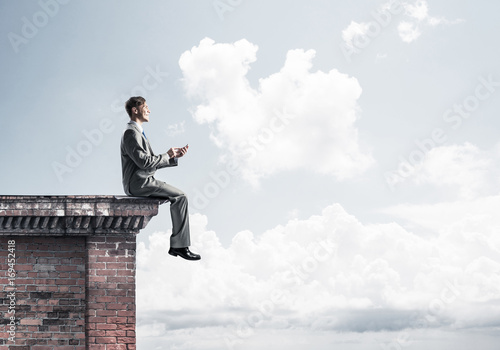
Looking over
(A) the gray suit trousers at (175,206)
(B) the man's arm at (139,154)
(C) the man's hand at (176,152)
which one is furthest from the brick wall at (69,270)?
(C) the man's hand at (176,152)

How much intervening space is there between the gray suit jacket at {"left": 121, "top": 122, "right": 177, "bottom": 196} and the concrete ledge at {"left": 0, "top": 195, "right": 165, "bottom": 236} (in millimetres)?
191

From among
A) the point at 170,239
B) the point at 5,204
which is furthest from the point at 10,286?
the point at 170,239

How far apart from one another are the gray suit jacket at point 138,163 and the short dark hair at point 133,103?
0.82 feet

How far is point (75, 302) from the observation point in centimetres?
955

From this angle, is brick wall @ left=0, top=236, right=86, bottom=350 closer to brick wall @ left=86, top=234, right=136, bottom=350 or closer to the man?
brick wall @ left=86, top=234, right=136, bottom=350

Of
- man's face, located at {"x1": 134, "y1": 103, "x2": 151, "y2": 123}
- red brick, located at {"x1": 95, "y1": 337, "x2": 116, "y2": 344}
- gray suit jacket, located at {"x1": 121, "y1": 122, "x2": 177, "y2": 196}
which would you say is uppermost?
man's face, located at {"x1": 134, "y1": 103, "x2": 151, "y2": 123}

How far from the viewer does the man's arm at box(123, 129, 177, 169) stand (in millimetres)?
9406

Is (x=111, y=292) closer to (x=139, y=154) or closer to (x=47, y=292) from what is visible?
(x=47, y=292)

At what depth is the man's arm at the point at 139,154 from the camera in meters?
9.41

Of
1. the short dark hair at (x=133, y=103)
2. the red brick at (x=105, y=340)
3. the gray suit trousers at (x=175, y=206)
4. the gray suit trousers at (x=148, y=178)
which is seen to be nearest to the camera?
the red brick at (x=105, y=340)

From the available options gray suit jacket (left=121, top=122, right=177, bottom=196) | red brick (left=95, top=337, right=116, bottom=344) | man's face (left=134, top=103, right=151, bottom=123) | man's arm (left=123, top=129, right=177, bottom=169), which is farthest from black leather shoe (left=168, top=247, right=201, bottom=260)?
man's face (left=134, top=103, right=151, bottom=123)

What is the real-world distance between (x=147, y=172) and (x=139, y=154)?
352 millimetres

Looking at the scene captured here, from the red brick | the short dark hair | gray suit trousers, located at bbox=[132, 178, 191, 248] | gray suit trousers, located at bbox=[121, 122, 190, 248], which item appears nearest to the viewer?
the red brick

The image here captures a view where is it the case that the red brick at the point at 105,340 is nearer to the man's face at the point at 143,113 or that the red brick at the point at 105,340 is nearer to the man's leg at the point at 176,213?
the man's leg at the point at 176,213
